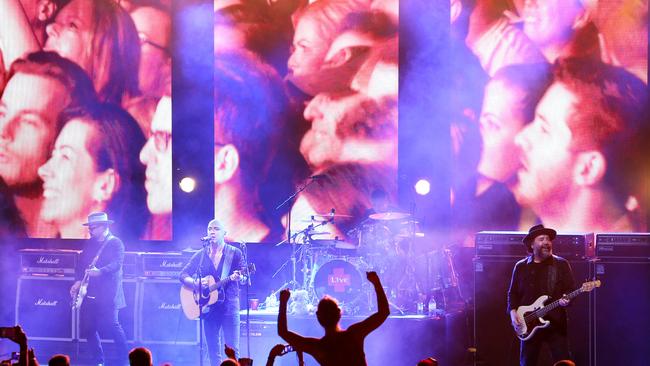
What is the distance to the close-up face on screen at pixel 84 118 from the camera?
36.4 ft

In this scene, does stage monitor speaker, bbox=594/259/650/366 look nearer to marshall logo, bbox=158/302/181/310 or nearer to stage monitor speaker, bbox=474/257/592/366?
stage monitor speaker, bbox=474/257/592/366

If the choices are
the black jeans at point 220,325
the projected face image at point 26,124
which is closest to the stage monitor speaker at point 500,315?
the black jeans at point 220,325

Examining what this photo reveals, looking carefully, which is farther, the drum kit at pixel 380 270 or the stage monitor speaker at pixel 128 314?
the stage monitor speaker at pixel 128 314

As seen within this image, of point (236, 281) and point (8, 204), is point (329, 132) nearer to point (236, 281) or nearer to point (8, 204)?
point (236, 281)

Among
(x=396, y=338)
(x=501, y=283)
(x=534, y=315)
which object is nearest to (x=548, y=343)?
(x=534, y=315)

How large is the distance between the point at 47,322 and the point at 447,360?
5328 millimetres

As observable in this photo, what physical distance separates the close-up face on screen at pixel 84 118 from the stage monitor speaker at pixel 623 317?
579 centimetres

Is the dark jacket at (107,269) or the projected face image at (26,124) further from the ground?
the projected face image at (26,124)

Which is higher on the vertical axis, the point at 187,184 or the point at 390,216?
the point at 187,184

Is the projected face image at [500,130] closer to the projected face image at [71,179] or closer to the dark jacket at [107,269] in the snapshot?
the dark jacket at [107,269]

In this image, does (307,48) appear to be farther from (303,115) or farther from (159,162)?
(159,162)

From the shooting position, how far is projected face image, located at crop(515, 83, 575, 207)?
9922 mm

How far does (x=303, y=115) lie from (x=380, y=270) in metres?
2.41

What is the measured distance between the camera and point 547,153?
9.97m
